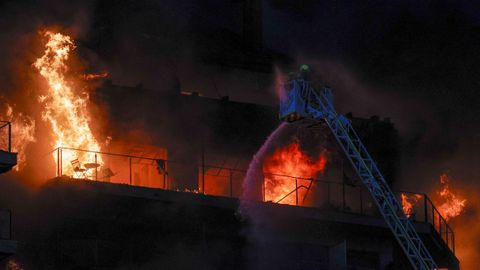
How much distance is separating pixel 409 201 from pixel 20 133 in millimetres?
15635

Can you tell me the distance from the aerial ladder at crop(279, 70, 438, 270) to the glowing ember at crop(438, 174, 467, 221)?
22.1 feet

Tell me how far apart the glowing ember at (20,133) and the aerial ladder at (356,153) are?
7621 millimetres

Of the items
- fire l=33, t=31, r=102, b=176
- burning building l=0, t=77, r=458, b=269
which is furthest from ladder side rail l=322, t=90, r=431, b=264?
fire l=33, t=31, r=102, b=176

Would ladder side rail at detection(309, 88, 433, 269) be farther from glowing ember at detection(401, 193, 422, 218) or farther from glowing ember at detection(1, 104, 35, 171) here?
glowing ember at detection(1, 104, 35, 171)

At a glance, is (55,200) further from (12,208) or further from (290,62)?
(290,62)

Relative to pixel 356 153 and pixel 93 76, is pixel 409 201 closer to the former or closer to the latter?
pixel 356 153

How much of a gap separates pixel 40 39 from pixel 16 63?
124cm

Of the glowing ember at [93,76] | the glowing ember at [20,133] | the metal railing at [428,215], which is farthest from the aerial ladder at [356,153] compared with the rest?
the glowing ember at [20,133]

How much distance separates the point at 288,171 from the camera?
43.3 meters

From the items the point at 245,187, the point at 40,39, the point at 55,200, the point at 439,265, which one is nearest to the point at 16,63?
the point at 40,39

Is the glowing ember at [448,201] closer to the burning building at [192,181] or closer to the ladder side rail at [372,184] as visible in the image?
the burning building at [192,181]

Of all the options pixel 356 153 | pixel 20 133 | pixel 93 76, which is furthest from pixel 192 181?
pixel 20 133

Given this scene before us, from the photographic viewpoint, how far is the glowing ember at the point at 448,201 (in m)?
48.8

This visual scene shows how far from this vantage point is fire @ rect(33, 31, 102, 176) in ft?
125
